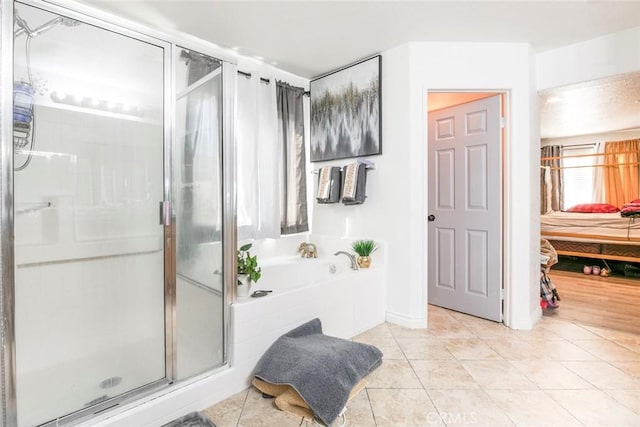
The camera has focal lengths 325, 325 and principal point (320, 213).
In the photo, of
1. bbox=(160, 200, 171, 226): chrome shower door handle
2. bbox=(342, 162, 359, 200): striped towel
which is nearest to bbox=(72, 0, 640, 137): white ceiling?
bbox=(342, 162, 359, 200): striped towel

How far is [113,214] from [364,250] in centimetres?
192

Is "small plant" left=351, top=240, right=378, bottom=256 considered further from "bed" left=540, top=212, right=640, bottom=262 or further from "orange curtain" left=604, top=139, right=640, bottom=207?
"orange curtain" left=604, top=139, right=640, bottom=207

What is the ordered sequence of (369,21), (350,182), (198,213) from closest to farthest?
1. (198,213)
2. (369,21)
3. (350,182)

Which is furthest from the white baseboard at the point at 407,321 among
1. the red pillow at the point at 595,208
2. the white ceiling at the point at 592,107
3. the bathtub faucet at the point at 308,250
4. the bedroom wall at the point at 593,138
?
the bedroom wall at the point at 593,138

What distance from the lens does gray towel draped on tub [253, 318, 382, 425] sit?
157 centimetres

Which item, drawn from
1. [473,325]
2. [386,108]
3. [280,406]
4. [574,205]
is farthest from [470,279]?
[574,205]

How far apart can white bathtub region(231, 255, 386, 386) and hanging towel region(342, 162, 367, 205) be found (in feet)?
1.95

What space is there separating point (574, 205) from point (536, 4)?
17.2 feet

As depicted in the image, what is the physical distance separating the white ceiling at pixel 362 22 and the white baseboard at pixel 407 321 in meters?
2.28

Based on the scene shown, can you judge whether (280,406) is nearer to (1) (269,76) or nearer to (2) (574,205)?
(1) (269,76)

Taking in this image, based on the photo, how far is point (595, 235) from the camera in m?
4.63

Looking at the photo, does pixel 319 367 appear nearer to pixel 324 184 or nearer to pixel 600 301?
pixel 324 184

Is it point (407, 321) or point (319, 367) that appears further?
point (407, 321)

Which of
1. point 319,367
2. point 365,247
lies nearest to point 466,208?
point 365,247
